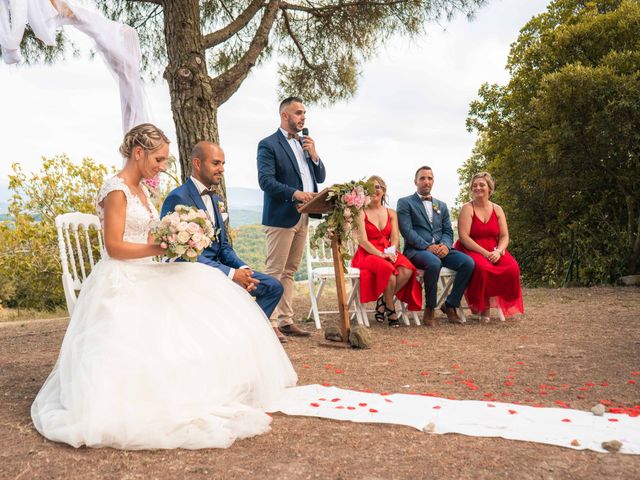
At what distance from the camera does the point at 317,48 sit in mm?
9664

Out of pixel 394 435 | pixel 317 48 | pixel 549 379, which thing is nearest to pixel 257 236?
pixel 317 48

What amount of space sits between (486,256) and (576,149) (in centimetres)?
406

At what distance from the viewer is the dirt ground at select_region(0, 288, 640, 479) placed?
2.59m

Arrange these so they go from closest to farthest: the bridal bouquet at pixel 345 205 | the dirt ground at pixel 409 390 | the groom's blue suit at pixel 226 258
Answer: the dirt ground at pixel 409 390, the groom's blue suit at pixel 226 258, the bridal bouquet at pixel 345 205

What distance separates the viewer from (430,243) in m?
6.75

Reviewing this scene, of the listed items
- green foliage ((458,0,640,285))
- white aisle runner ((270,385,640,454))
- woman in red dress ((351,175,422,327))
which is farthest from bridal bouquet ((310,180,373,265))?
green foliage ((458,0,640,285))

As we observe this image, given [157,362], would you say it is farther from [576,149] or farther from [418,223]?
[576,149]

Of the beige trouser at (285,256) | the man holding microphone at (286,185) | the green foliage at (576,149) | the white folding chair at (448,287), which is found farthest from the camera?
the green foliage at (576,149)

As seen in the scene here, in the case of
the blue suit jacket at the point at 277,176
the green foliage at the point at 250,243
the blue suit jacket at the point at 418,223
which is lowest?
the green foliage at the point at 250,243

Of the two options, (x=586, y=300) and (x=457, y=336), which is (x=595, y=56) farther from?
(x=457, y=336)

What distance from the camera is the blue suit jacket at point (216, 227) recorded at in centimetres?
433

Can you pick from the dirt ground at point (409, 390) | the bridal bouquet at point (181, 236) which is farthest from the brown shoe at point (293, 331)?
the bridal bouquet at point (181, 236)

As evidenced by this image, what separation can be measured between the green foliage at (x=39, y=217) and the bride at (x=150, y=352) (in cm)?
820

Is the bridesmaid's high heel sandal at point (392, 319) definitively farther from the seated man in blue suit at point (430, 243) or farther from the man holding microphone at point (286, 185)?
the man holding microphone at point (286, 185)
